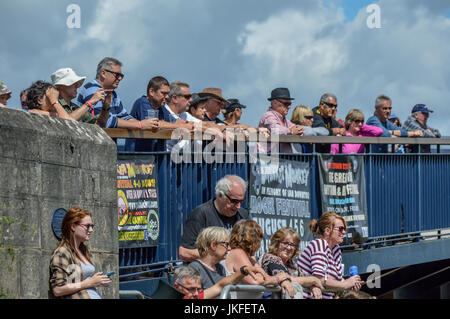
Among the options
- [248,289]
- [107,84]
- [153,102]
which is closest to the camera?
[248,289]

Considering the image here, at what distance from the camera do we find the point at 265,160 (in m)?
10.9

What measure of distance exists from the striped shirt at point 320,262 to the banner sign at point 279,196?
1640 millimetres

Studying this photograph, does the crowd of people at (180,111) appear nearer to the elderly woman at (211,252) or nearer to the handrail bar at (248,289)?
the elderly woman at (211,252)

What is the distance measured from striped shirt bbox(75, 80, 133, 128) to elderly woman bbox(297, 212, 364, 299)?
7.90 ft

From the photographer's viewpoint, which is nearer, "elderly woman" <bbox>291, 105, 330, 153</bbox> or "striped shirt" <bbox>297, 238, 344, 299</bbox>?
"striped shirt" <bbox>297, 238, 344, 299</bbox>

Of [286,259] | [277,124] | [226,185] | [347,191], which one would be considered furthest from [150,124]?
[347,191]

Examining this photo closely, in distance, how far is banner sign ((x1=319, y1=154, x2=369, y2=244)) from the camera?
12.2m

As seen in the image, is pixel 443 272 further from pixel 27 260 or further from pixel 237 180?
pixel 27 260

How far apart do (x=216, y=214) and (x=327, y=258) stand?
4.17ft

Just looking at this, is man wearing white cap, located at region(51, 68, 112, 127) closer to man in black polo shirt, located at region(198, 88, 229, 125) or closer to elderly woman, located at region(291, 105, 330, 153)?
man in black polo shirt, located at region(198, 88, 229, 125)

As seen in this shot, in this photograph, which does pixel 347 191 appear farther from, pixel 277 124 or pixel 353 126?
pixel 277 124

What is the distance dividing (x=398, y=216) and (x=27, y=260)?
8836 mm

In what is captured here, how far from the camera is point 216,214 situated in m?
8.70

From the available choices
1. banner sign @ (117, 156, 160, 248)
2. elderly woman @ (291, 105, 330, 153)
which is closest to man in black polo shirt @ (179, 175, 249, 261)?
banner sign @ (117, 156, 160, 248)
